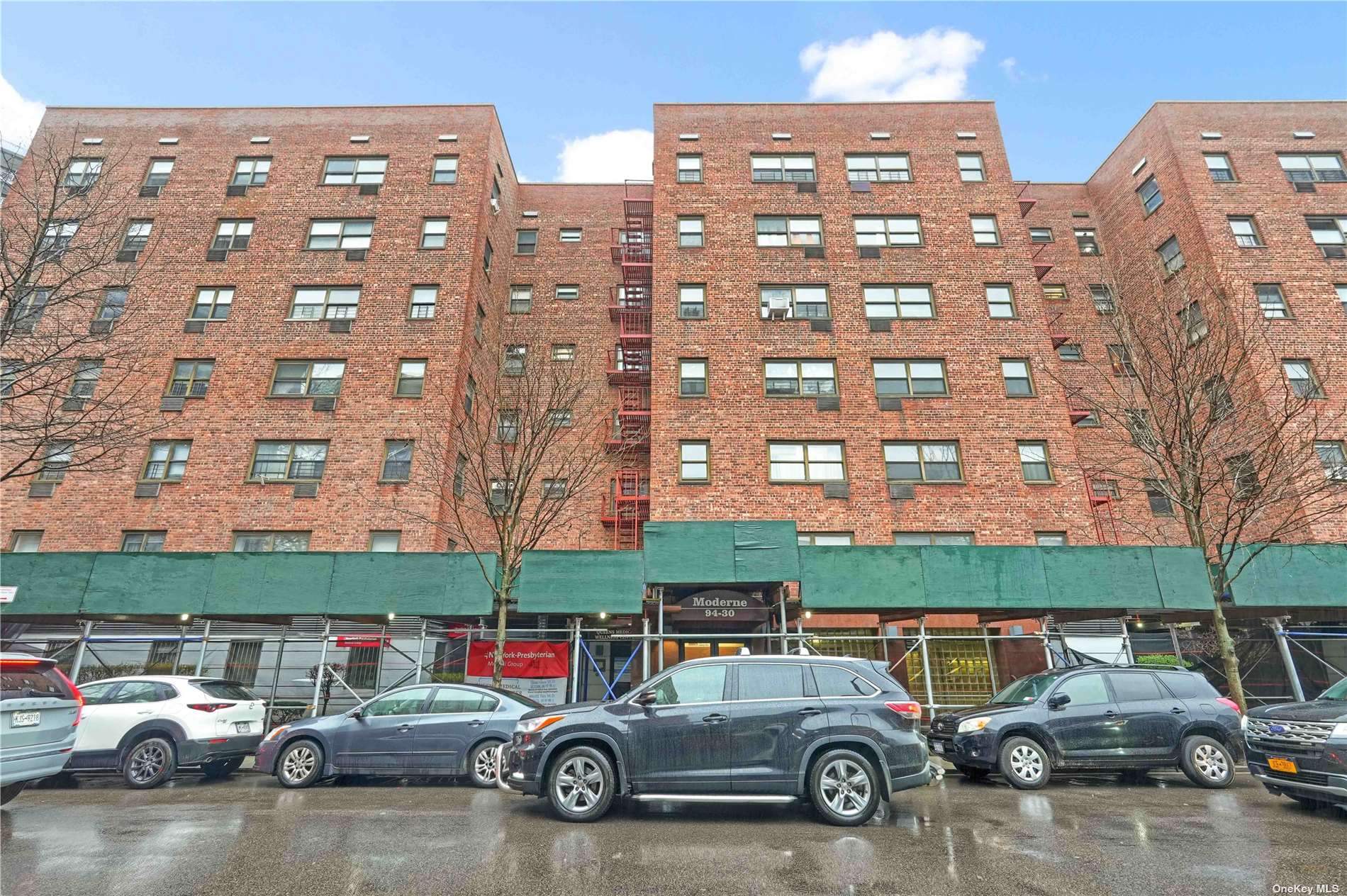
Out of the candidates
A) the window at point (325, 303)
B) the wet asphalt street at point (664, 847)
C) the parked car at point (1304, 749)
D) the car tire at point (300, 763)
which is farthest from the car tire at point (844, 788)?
the window at point (325, 303)

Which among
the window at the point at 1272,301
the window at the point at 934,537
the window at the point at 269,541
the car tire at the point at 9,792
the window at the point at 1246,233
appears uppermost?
the window at the point at 1246,233

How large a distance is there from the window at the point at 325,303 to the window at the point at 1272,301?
30.2 m

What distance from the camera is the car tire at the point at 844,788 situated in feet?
22.1

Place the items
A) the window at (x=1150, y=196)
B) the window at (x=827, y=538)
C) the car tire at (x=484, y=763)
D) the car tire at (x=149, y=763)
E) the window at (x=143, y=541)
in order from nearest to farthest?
1. the car tire at (x=484, y=763)
2. the car tire at (x=149, y=763)
3. the window at (x=827, y=538)
4. the window at (x=143, y=541)
5. the window at (x=1150, y=196)

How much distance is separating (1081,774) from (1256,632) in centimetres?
1564

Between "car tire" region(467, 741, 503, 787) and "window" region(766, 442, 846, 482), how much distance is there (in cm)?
1163

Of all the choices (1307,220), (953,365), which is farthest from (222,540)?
(1307,220)

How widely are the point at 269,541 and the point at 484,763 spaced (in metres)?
13.3

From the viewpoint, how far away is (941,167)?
23516mm

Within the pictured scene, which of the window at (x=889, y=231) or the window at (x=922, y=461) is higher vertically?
the window at (x=889, y=231)

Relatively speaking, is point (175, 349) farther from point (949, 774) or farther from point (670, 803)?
point (949, 774)

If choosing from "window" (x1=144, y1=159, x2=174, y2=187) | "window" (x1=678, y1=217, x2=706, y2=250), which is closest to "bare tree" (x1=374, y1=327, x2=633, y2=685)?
"window" (x1=678, y1=217, x2=706, y2=250)

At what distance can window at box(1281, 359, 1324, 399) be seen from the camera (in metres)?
19.9

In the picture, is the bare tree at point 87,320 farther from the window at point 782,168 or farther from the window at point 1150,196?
the window at point 1150,196
